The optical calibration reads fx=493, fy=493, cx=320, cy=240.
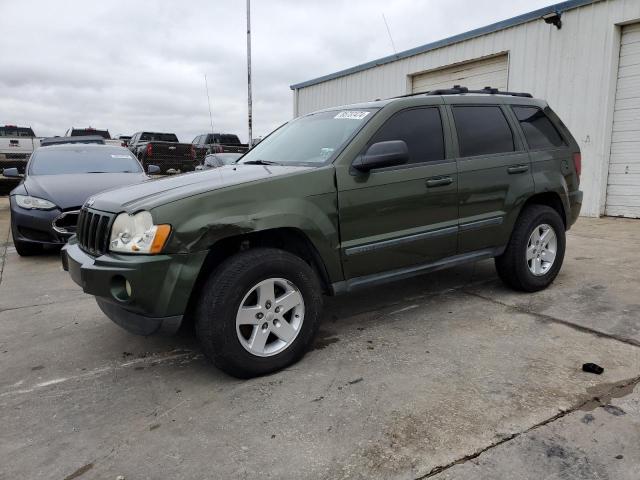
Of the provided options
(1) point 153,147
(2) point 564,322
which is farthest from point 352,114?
(1) point 153,147

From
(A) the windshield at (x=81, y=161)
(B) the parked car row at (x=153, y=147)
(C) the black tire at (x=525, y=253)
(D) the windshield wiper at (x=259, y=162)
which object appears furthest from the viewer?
(B) the parked car row at (x=153, y=147)

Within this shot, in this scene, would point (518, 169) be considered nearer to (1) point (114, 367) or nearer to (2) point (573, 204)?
(2) point (573, 204)

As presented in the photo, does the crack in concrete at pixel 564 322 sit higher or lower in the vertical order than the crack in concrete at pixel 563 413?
higher

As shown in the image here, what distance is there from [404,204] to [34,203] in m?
5.09

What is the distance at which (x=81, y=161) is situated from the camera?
761cm

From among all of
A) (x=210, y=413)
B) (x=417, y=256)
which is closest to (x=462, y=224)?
(x=417, y=256)

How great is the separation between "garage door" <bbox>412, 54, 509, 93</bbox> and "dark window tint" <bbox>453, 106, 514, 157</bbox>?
275 inches

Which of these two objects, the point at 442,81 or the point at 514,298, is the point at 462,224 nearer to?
the point at 514,298

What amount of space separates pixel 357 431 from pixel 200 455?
754 mm

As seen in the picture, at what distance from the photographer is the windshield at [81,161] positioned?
7.39 meters

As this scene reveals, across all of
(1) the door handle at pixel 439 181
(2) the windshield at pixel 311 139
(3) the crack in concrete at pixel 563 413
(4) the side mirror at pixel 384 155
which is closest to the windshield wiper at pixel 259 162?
(2) the windshield at pixel 311 139

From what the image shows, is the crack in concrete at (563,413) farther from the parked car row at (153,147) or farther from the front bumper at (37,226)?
the parked car row at (153,147)

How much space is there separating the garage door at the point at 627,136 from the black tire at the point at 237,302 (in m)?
7.96

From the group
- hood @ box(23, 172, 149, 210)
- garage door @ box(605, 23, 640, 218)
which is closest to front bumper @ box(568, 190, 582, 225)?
garage door @ box(605, 23, 640, 218)
